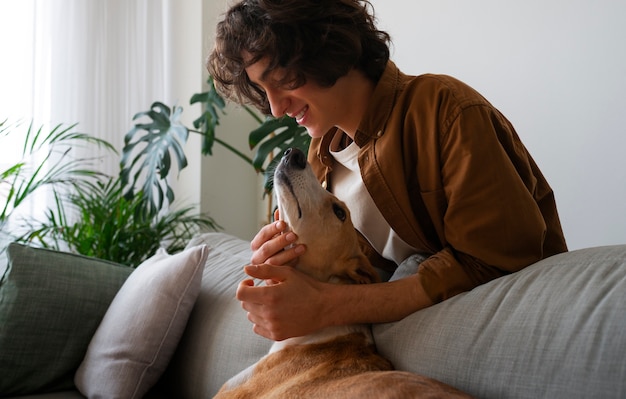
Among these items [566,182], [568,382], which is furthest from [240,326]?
[566,182]

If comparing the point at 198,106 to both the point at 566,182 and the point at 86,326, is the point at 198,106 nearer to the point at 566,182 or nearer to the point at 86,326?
the point at 86,326

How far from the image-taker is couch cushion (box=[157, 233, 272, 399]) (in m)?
1.70

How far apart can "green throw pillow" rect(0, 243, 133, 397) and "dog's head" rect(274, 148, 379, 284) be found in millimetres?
859

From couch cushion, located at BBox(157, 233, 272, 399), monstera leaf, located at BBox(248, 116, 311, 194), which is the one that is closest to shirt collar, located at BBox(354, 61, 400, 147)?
couch cushion, located at BBox(157, 233, 272, 399)

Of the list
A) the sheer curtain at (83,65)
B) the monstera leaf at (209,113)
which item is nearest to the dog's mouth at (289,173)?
the monstera leaf at (209,113)

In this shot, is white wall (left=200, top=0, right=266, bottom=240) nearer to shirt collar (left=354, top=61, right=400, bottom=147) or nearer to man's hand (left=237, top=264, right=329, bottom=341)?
shirt collar (left=354, top=61, right=400, bottom=147)

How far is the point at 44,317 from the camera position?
184 centimetres

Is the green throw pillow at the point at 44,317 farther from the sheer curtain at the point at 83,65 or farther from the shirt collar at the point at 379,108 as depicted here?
the sheer curtain at the point at 83,65

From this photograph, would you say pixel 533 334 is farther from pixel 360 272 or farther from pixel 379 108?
pixel 379 108

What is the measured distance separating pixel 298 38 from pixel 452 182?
18.0 inches

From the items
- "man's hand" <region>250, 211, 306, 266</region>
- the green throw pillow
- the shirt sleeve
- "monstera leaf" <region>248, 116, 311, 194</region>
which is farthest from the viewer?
"monstera leaf" <region>248, 116, 311, 194</region>

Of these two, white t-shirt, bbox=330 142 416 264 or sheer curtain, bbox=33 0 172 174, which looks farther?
sheer curtain, bbox=33 0 172 174

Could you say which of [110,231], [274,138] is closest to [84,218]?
[110,231]

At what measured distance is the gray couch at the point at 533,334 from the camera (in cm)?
93
